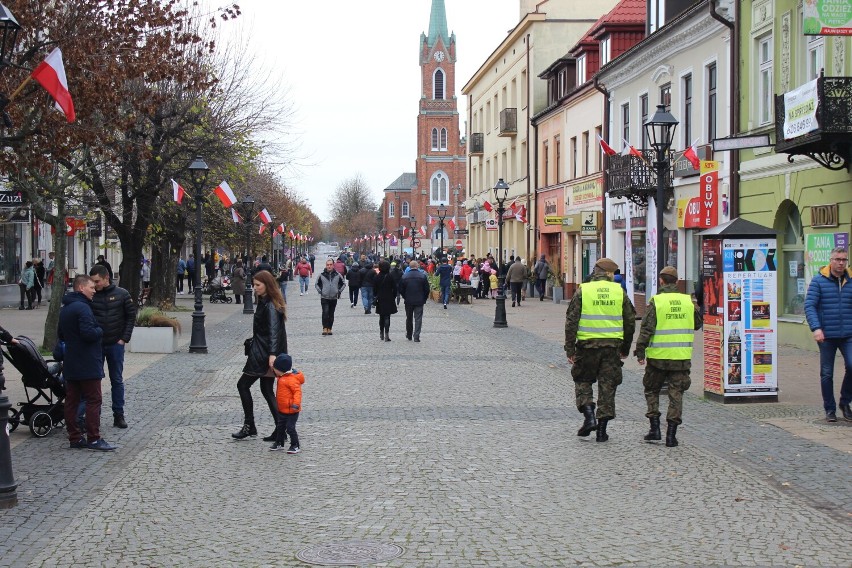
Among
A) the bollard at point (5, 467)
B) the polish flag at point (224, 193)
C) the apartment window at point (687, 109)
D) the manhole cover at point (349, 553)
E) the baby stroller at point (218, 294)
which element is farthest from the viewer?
the baby stroller at point (218, 294)

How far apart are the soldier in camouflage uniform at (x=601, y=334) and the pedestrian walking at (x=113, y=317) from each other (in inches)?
178

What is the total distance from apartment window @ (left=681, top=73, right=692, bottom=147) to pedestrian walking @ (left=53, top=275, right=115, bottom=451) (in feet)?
65.4

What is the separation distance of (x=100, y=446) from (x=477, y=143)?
52.9 m

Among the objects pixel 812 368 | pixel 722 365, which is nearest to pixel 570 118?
pixel 812 368

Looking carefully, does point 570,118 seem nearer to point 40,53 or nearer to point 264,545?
point 40,53

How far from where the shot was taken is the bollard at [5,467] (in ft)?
24.3

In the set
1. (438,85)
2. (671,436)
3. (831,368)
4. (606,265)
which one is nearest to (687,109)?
(831,368)

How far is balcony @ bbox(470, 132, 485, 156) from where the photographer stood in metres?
61.2

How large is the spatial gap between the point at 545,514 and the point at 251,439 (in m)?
4.09

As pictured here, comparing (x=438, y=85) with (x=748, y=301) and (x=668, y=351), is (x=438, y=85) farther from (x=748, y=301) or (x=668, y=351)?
(x=668, y=351)

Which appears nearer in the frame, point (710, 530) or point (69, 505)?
point (710, 530)

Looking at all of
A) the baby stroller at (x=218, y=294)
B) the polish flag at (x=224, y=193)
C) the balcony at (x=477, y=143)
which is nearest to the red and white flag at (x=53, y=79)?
the polish flag at (x=224, y=193)

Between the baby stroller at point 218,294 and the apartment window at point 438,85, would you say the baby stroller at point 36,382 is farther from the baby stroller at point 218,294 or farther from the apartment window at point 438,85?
the apartment window at point 438,85

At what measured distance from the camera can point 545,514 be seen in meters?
7.36
